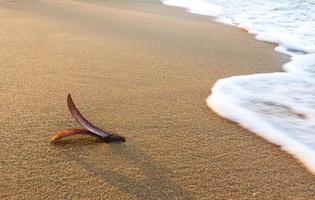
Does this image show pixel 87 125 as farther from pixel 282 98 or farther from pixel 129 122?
pixel 282 98

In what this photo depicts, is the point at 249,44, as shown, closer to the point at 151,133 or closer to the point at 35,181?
the point at 151,133

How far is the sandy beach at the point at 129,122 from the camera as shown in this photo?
1.32m

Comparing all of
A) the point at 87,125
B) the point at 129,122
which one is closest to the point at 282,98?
the point at 129,122

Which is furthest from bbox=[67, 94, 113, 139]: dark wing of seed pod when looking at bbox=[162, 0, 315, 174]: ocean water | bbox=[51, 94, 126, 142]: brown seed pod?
bbox=[162, 0, 315, 174]: ocean water

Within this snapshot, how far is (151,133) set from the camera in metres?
1.69

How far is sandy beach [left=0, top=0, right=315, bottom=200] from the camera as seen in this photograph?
132cm

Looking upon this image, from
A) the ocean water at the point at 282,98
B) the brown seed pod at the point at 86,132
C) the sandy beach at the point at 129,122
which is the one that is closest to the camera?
the sandy beach at the point at 129,122

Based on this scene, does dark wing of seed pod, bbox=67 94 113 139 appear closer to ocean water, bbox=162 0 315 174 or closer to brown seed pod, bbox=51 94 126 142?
brown seed pod, bbox=51 94 126 142

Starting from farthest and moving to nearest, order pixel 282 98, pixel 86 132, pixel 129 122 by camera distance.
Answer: pixel 282 98 < pixel 129 122 < pixel 86 132

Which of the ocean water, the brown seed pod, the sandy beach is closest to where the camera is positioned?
the sandy beach

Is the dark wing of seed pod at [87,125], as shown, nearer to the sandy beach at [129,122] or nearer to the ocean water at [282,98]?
the sandy beach at [129,122]

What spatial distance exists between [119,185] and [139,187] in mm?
64

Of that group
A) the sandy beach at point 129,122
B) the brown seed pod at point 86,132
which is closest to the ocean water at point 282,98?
the sandy beach at point 129,122

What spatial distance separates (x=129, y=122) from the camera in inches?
69.5
